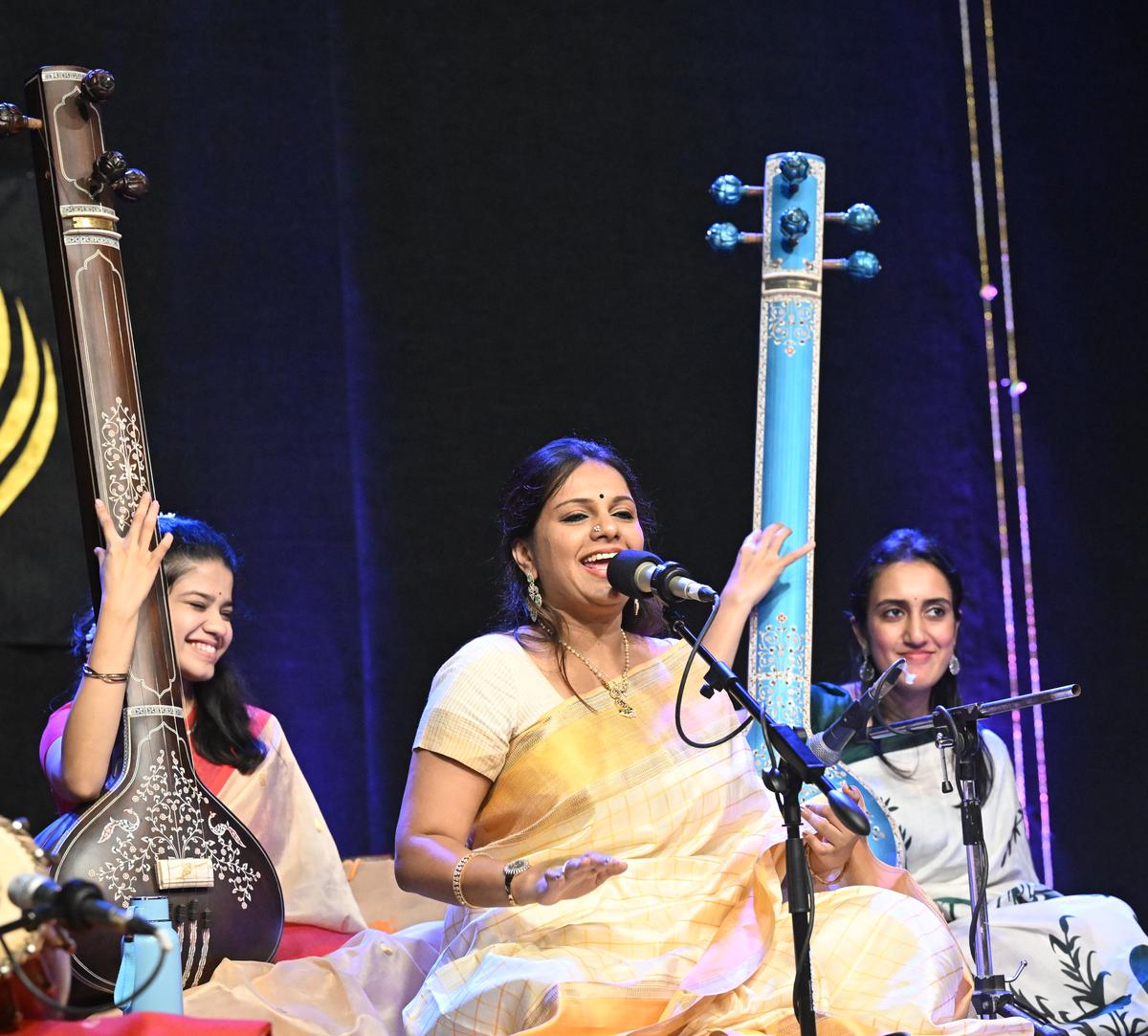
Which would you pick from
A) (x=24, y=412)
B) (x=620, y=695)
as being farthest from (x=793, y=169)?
(x=24, y=412)

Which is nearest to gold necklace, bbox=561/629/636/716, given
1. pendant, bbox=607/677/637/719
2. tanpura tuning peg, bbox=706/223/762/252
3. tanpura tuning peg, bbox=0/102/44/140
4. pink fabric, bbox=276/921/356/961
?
pendant, bbox=607/677/637/719

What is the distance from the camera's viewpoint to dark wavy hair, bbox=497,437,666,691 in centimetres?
328

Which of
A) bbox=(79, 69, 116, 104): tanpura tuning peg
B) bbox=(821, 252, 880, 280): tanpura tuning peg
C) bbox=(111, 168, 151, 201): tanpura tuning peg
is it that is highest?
bbox=(79, 69, 116, 104): tanpura tuning peg

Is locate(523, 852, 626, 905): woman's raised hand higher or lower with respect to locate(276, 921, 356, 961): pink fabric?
higher

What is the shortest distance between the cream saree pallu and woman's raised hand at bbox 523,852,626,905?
25cm

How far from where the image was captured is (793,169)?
11.7 ft

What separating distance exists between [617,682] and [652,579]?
63cm

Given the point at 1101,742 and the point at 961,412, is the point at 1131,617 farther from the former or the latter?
the point at 961,412

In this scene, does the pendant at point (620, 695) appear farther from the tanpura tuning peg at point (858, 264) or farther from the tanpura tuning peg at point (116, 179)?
the tanpura tuning peg at point (116, 179)

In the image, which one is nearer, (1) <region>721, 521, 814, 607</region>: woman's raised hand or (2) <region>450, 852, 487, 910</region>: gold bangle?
(2) <region>450, 852, 487, 910</region>: gold bangle

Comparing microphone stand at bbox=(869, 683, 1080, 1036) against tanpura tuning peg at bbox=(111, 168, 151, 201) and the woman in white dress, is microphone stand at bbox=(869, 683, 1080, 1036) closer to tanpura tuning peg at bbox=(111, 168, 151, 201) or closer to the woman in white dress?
the woman in white dress

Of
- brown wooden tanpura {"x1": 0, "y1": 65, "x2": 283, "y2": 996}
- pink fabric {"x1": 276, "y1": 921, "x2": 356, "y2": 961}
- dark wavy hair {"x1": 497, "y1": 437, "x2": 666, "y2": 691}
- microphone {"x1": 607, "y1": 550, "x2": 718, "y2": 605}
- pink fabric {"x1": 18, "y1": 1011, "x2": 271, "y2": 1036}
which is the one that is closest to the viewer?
pink fabric {"x1": 18, "y1": 1011, "x2": 271, "y2": 1036}

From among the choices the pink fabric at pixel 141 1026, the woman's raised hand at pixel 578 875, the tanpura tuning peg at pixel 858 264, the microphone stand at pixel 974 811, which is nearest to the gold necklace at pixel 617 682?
the microphone stand at pixel 974 811

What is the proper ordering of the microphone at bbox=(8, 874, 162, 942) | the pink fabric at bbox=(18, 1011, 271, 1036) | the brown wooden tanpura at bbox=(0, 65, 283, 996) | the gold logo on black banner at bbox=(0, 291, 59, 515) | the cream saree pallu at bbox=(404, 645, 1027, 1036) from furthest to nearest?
the gold logo on black banner at bbox=(0, 291, 59, 515) < the brown wooden tanpura at bbox=(0, 65, 283, 996) < the cream saree pallu at bbox=(404, 645, 1027, 1036) < the pink fabric at bbox=(18, 1011, 271, 1036) < the microphone at bbox=(8, 874, 162, 942)
